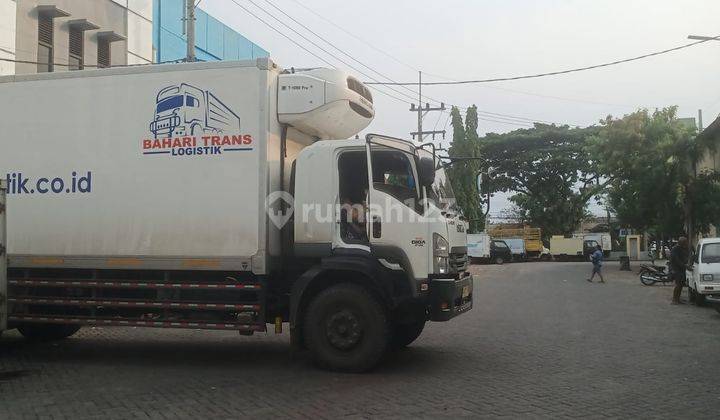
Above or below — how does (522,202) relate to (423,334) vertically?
above

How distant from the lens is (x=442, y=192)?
8.30 meters

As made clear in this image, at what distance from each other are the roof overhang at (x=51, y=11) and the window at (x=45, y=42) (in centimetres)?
14

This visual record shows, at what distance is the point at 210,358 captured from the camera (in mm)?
8781

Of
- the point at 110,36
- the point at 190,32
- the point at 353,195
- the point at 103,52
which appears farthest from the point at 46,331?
the point at 110,36

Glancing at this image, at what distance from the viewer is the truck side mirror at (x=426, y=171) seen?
7598mm

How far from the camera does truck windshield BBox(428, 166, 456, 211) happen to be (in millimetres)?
7949

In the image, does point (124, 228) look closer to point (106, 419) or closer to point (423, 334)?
point (106, 419)

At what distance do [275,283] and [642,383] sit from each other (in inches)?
175

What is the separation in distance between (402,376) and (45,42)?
47.5ft

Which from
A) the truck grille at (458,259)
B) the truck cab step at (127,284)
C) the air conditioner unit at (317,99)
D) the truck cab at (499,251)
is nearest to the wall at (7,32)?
the truck cab step at (127,284)

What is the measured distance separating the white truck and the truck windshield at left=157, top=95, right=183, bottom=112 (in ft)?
0.16

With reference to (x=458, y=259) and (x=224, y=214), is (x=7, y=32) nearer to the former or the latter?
(x=224, y=214)

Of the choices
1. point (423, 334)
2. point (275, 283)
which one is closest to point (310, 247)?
point (275, 283)

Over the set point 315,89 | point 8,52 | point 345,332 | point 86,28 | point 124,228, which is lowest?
point 345,332
